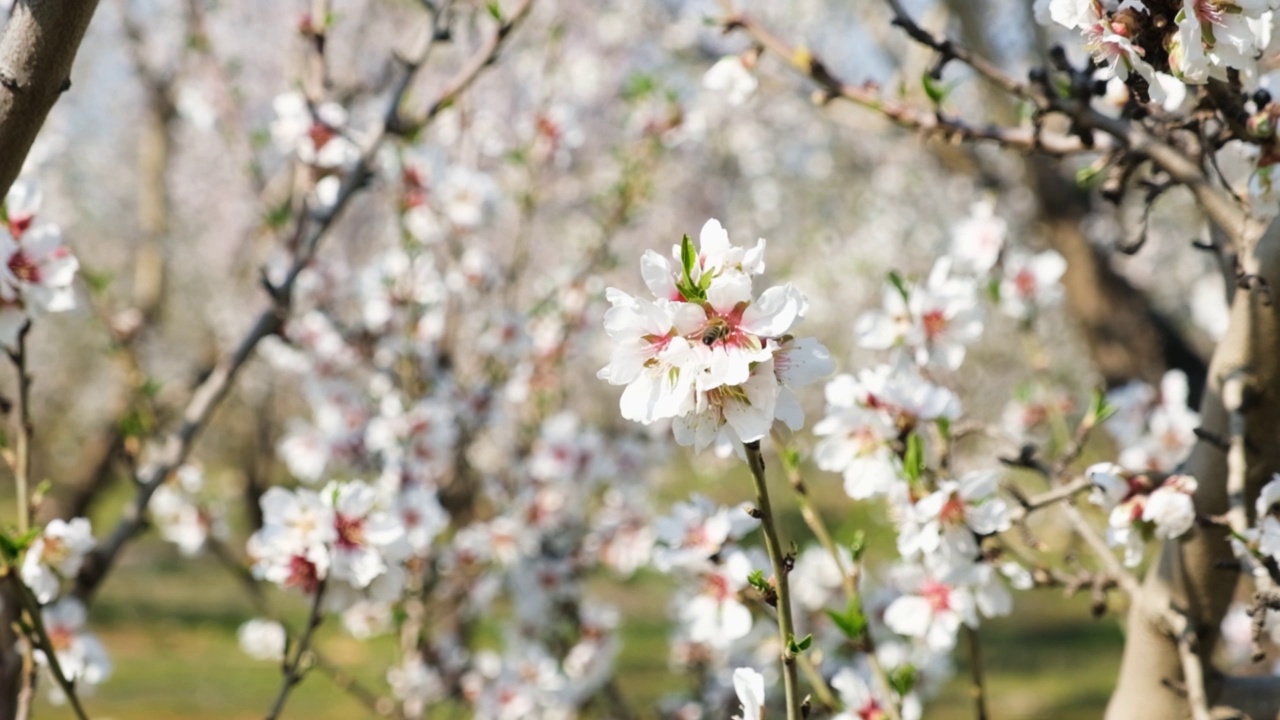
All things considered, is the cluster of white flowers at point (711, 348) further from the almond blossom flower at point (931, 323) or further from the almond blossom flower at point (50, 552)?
the almond blossom flower at point (50, 552)

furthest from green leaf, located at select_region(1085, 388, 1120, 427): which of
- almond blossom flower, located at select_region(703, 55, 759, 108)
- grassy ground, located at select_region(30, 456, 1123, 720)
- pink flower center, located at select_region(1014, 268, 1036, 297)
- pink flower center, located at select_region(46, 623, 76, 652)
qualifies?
grassy ground, located at select_region(30, 456, 1123, 720)

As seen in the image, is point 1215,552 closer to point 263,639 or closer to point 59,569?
point 59,569

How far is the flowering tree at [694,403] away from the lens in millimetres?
1263

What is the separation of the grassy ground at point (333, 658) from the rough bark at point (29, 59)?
602 centimetres

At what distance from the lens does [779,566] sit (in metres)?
1.13

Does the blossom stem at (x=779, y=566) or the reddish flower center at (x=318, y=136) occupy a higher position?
the blossom stem at (x=779, y=566)

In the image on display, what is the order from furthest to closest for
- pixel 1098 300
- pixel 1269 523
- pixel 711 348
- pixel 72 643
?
1. pixel 1098 300
2. pixel 72 643
3. pixel 1269 523
4. pixel 711 348

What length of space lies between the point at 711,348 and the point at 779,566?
0.73 ft

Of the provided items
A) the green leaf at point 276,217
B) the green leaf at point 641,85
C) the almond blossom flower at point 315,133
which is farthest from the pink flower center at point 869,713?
the green leaf at point 641,85

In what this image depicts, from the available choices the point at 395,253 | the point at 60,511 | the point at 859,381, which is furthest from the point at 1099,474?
the point at 60,511

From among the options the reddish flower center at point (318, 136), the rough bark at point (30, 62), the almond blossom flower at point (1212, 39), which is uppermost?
the rough bark at point (30, 62)

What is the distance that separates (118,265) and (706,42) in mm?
11180

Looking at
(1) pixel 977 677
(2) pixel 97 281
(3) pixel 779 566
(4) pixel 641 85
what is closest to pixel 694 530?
(1) pixel 977 677

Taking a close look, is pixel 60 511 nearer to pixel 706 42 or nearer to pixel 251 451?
pixel 706 42
